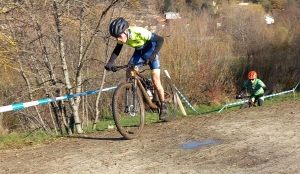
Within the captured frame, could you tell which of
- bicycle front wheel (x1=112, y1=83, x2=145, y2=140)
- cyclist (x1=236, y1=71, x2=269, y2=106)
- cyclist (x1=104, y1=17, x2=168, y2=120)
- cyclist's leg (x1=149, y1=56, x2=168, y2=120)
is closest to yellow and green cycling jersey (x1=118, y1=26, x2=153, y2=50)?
cyclist (x1=104, y1=17, x2=168, y2=120)

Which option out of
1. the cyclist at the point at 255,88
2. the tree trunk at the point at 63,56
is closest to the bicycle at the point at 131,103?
the tree trunk at the point at 63,56

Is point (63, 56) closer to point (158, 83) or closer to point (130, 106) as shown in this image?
point (158, 83)

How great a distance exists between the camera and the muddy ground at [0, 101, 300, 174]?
17.7 feet

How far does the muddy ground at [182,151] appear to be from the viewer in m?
5.39

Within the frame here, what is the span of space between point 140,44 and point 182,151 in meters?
2.20

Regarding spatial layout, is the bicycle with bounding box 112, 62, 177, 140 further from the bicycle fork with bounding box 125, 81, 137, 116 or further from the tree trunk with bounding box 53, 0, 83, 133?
the tree trunk with bounding box 53, 0, 83, 133

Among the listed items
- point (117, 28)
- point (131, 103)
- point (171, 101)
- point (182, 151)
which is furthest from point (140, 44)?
point (182, 151)

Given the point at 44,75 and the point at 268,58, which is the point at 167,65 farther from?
the point at 44,75

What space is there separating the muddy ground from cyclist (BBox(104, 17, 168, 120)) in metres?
0.94

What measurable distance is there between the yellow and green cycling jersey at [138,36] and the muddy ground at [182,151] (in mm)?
1533

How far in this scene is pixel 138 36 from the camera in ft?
24.0

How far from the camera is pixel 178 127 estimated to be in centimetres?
802

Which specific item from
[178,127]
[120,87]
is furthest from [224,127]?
[120,87]

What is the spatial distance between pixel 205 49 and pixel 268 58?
6231 mm
